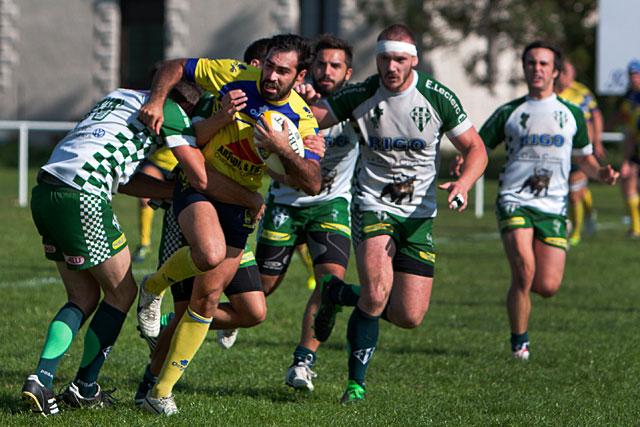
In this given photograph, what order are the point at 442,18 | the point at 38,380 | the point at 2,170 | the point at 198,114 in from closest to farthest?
the point at 38,380, the point at 198,114, the point at 2,170, the point at 442,18

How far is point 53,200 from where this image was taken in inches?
195

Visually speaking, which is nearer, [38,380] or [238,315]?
[38,380]

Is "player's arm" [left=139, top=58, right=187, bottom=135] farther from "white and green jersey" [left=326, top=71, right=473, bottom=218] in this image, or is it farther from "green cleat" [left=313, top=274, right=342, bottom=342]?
"green cleat" [left=313, top=274, right=342, bottom=342]

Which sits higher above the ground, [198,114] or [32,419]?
[198,114]

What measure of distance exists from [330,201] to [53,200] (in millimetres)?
2344

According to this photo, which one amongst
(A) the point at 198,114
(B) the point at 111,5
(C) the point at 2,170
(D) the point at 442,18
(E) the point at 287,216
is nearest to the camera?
(A) the point at 198,114

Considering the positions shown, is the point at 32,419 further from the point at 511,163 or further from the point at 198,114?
the point at 511,163

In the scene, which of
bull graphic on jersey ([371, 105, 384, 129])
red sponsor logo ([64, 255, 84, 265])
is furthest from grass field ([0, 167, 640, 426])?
bull graphic on jersey ([371, 105, 384, 129])

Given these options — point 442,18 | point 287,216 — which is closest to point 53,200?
point 287,216

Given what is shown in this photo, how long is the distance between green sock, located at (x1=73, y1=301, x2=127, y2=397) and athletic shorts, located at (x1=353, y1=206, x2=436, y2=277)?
1626 mm

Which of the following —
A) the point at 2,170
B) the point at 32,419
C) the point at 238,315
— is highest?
the point at 238,315

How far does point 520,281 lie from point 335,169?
171cm

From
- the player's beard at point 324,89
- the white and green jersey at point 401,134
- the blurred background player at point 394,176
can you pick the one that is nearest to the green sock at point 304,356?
the blurred background player at point 394,176

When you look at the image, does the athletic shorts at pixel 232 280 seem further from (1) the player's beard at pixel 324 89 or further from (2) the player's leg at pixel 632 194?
(2) the player's leg at pixel 632 194
